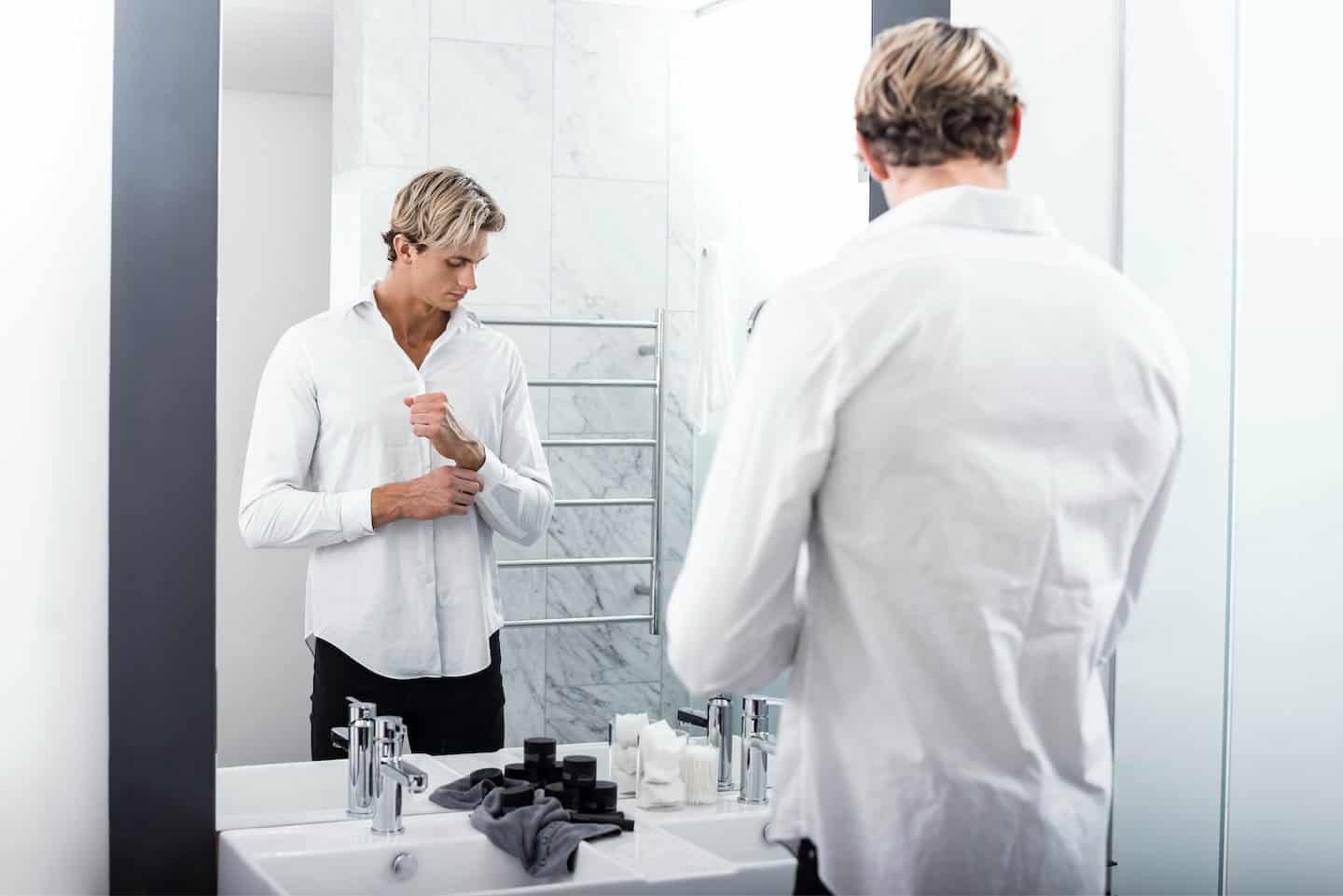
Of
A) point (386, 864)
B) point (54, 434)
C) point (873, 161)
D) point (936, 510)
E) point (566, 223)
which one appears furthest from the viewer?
point (566, 223)

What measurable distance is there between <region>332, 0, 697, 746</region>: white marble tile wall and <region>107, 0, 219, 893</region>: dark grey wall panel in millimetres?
288

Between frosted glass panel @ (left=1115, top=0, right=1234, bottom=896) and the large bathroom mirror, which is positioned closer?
the large bathroom mirror

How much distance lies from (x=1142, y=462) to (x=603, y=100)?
1185 millimetres

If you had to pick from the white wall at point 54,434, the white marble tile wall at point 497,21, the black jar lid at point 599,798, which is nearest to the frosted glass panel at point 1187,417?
the black jar lid at point 599,798

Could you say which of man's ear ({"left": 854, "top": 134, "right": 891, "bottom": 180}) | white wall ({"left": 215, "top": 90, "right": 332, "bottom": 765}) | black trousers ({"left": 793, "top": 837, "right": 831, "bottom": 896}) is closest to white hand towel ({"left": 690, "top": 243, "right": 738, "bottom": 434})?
white wall ({"left": 215, "top": 90, "right": 332, "bottom": 765})

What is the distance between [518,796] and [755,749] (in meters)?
0.44

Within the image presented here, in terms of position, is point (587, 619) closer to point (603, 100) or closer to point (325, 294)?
point (325, 294)

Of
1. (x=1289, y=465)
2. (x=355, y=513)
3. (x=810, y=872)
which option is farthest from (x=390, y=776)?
(x=1289, y=465)

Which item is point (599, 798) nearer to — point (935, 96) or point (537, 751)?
point (537, 751)

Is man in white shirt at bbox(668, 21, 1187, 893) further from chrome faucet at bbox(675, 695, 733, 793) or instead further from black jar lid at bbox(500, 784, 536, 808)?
chrome faucet at bbox(675, 695, 733, 793)

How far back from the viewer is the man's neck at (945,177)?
4.31 feet

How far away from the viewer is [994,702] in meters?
1.24

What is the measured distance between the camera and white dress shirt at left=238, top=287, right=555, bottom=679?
200 centimetres

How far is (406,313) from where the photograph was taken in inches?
82.4
